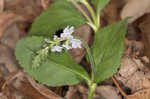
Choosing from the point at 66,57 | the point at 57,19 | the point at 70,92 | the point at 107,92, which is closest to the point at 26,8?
the point at 57,19

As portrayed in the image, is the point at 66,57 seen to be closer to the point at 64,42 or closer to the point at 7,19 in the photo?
the point at 64,42

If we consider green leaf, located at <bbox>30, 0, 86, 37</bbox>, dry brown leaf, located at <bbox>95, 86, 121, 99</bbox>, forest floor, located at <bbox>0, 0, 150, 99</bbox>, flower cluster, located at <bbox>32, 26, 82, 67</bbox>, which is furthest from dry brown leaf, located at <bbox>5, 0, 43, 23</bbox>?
dry brown leaf, located at <bbox>95, 86, 121, 99</bbox>

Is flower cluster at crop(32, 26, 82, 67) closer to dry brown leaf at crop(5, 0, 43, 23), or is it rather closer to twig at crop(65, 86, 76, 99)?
twig at crop(65, 86, 76, 99)

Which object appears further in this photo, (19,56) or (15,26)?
(15,26)

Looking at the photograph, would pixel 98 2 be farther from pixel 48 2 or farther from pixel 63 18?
pixel 48 2

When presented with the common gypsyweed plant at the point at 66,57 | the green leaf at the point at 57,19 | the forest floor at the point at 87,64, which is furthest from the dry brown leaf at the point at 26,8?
the common gypsyweed plant at the point at 66,57

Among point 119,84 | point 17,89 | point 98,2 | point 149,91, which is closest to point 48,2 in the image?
point 98,2

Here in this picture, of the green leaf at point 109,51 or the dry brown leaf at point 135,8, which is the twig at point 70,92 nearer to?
the green leaf at point 109,51
